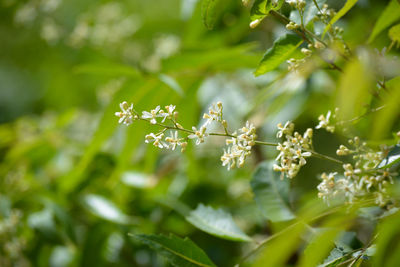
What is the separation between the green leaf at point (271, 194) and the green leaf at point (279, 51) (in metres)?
0.33

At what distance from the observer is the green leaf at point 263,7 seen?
2.12 feet

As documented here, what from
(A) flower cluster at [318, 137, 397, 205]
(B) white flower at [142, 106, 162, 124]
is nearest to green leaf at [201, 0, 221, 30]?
(B) white flower at [142, 106, 162, 124]

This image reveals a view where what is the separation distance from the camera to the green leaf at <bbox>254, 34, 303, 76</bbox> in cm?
74

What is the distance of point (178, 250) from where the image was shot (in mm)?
793

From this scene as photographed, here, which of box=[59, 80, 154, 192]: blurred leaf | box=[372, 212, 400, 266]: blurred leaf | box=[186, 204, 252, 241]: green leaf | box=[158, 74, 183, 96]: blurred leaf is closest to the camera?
box=[372, 212, 400, 266]: blurred leaf

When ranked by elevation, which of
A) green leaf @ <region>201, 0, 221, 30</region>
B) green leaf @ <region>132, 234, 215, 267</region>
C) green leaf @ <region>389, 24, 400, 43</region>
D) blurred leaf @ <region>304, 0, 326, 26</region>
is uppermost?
blurred leaf @ <region>304, 0, 326, 26</region>

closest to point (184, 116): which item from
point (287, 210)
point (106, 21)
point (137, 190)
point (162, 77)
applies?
point (162, 77)

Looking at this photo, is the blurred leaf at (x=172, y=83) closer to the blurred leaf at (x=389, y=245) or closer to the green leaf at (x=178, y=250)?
the green leaf at (x=178, y=250)

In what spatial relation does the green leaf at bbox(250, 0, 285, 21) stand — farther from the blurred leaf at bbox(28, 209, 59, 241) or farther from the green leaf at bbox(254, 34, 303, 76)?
the blurred leaf at bbox(28, 209, 59, 241)

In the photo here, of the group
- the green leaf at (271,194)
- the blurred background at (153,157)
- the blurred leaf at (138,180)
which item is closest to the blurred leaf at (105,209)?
the blurred background at (153,157)

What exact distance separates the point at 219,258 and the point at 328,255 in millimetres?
765

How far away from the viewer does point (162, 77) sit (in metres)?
1.23

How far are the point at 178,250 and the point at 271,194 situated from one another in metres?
0.29

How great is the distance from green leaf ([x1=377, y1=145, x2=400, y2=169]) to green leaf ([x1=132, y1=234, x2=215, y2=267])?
36 centimetres
